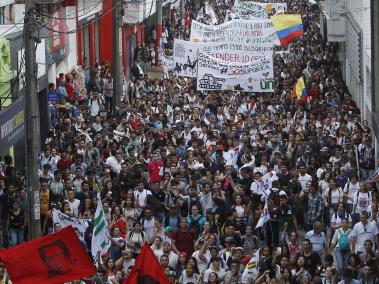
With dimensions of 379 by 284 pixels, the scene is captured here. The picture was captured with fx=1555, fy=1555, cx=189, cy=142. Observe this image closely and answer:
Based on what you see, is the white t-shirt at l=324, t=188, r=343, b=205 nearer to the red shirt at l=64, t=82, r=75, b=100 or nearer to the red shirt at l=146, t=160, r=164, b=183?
the red shirt at l=146, t=160, r=164, b=183

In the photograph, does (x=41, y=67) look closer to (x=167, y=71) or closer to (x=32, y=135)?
(x=167, y=71)

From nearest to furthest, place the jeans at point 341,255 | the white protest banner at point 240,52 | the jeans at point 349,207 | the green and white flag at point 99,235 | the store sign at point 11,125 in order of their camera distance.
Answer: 1. the green and white flag at point 99,235
2. the jeans at point 341,255
3. the jeans at point 349,207
4. the store sign at point 11,125
5. the white protest banner at point 240,52

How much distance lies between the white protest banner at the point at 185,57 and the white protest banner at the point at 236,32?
72 cm

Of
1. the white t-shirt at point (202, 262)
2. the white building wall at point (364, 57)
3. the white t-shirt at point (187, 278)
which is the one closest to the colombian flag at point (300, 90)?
the white building wall at point (364, 57)

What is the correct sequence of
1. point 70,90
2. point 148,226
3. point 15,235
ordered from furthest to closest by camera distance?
point 70,90, point 15,235, point 148,226

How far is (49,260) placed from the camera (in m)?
16.7

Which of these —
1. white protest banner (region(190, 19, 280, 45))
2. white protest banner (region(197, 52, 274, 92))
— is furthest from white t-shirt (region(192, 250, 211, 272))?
white protest banner (region(190, 19, 280, 45))

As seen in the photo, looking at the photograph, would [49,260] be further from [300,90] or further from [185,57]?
[185,57]

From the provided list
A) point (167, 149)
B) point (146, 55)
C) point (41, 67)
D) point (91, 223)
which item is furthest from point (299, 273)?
point (146, 55)

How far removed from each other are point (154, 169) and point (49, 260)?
30.8 ft

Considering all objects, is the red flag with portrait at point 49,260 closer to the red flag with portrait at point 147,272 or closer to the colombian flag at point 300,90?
the red flag with portrait at point 147,272

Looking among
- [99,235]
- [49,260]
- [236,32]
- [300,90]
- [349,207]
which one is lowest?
[300,90]

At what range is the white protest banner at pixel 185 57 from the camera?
37.4m

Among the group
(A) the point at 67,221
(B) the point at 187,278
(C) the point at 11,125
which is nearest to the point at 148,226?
(A) the point at 67,221
